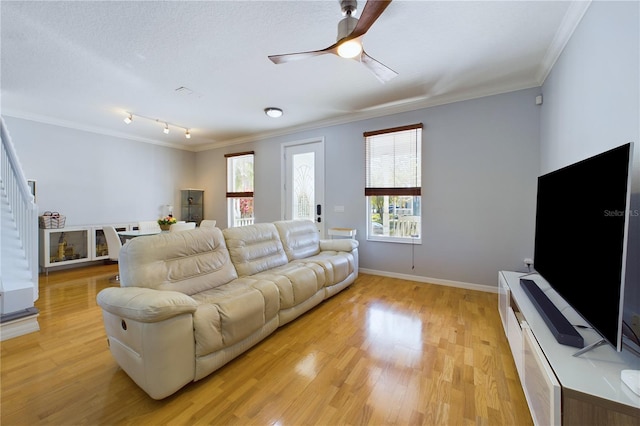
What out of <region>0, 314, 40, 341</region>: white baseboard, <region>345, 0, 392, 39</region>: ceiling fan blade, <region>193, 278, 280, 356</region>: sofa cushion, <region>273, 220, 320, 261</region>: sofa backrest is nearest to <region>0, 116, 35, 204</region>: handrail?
<region>0, 314, 40, 341</region>: white baseboard

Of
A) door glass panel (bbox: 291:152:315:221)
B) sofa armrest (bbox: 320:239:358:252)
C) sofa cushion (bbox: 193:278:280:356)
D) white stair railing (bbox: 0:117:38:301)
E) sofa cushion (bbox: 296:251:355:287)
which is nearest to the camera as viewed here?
sofa cushion (bbox: 193:278:280:356)

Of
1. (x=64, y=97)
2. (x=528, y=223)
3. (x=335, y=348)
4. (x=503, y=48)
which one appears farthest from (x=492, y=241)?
(x=64, y=97)

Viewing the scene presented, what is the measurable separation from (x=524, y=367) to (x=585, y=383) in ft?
1.84

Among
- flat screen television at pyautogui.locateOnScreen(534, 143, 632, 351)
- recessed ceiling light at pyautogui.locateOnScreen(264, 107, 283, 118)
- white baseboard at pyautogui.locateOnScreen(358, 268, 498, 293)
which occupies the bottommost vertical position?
white baseboard at pyautogui.locateOnScreen(358, 268, 498, 293)

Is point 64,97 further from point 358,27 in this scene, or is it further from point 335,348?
point 335,348

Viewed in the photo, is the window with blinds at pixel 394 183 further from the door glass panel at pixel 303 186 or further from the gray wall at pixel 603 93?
the gray wall at pixel 603 93

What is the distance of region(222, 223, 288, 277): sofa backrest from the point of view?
2623 millimetres

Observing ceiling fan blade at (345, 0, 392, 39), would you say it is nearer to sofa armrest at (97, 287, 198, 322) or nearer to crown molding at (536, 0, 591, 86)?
crown molding at (536, 0, 591, 86)

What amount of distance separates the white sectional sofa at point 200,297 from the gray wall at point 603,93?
2.21m

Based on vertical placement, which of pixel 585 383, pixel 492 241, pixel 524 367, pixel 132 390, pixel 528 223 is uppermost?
pixel 528 223

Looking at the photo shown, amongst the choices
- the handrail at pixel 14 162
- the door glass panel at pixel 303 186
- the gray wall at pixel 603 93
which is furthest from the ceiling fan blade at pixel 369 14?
the handrail at pixel 14 162

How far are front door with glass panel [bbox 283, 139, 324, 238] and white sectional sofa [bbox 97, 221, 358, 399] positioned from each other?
5.23 ft

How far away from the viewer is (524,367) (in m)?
1.47

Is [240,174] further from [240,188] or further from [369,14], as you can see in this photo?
[369,14]
